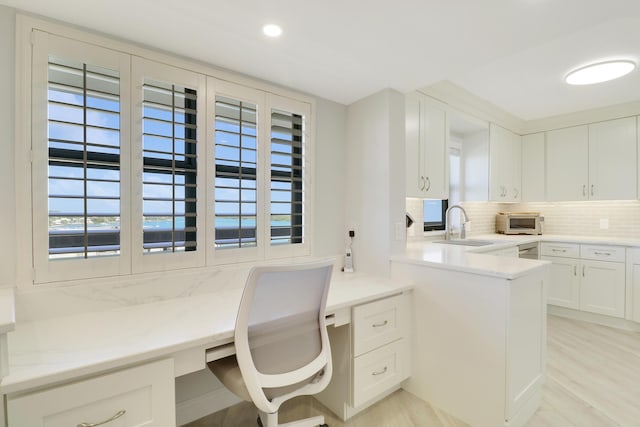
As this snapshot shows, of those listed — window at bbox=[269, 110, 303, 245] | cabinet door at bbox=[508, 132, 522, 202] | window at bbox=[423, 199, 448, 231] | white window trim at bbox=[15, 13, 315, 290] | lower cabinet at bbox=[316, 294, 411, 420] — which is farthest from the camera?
cabinet door at bbox=[508, 132, 522, 202]

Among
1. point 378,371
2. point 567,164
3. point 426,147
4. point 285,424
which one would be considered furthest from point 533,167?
point 285,424

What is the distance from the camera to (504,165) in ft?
12.2

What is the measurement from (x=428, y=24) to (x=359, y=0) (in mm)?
404

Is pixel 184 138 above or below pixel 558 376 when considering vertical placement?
above

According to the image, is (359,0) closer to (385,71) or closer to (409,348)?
(385,71)

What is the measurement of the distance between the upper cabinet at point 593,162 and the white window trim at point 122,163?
3.54 metres

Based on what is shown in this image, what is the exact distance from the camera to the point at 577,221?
396 centimetres

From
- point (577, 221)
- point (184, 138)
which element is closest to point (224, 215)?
point (184, 138)

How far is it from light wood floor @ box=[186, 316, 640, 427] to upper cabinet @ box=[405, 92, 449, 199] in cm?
158

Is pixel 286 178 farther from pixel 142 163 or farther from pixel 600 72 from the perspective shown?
pixel 600 72

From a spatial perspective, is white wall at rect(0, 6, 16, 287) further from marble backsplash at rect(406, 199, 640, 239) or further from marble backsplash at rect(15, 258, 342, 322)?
marble backsplash at rect(406, 199, 640, 239)

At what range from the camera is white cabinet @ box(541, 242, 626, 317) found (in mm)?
3174

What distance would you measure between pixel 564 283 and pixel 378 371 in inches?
119

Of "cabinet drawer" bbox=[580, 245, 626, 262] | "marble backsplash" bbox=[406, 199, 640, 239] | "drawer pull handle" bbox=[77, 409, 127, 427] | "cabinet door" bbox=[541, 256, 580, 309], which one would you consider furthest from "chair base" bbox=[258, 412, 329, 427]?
"cabinet drawer" bbox=[580, 245, 626, 262]
